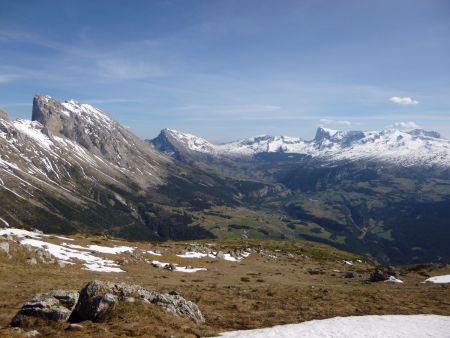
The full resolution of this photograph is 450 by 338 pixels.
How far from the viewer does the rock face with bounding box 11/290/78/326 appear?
24053mm

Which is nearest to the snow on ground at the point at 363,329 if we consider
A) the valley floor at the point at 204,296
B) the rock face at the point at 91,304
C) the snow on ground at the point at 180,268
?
the valley floor at the point at 204,296

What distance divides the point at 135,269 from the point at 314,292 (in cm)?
2827

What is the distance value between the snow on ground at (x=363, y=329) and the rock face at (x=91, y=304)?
4848 millimetres

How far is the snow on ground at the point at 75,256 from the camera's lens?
184ft

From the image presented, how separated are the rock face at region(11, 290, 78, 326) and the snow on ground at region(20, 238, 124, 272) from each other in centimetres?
2930

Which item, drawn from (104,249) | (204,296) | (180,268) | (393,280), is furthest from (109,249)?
(393,280)

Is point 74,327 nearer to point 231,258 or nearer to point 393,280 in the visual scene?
point 393,280

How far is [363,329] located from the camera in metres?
27.5

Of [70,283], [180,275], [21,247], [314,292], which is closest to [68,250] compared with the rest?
[21,247]

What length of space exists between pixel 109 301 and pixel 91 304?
3.93ft

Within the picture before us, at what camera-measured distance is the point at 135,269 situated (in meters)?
59.8

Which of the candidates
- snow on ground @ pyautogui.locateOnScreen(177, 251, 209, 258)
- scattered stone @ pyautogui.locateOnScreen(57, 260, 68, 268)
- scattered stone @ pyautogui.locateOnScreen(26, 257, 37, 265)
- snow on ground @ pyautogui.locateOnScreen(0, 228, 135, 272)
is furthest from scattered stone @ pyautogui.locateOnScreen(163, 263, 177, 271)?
scattered stone @ pyautogui.locateOnScreen(26, 257, 37, 265)

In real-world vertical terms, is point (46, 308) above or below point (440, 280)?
above

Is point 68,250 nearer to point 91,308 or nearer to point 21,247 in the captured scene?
point 21,247
